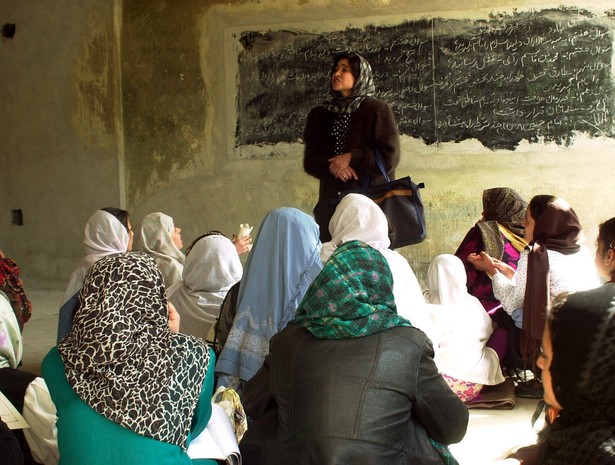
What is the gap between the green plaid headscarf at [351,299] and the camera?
235 cm

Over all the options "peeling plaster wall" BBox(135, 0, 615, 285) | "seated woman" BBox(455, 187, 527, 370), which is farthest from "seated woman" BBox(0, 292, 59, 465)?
"peeling plaster wall" BBox(135, 0, 615, 285)

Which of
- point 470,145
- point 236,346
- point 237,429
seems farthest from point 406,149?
point 237,429

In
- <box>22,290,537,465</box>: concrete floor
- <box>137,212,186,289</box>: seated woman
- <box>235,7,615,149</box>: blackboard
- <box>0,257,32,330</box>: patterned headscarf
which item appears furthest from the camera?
<box>235,7,615,149</box>: blackboard

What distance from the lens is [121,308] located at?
2135 mm

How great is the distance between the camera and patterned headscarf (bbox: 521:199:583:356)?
438 cm

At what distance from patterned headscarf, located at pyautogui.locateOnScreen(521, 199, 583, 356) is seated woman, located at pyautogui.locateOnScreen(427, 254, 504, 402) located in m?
0.24

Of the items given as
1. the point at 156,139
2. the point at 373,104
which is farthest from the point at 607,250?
the point at 156,139

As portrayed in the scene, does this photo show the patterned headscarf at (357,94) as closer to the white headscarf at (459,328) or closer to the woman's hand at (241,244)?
the woman's hand at (241,244)

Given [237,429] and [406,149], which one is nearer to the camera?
[237,429]

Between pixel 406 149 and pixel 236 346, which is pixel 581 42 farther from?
pixel 236 346

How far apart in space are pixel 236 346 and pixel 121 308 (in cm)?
129

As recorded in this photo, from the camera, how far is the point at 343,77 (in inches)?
208

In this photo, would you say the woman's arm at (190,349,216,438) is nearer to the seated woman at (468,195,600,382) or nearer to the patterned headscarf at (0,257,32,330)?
the patterned headscarf at (0,257,32,330)

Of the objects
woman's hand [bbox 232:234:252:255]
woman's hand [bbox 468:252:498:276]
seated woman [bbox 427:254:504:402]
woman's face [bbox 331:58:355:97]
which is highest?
woman's face [bbox 331:58:355:97]
